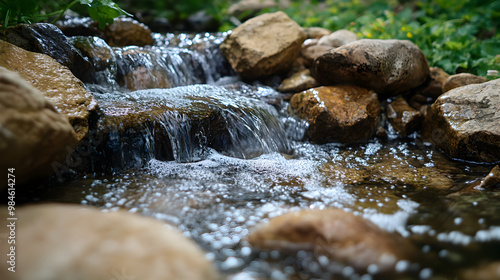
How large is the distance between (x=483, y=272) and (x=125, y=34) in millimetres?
5890

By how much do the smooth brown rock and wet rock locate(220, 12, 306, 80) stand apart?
342cm

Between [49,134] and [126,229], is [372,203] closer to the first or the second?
[126,229]

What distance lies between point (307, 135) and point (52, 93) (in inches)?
117

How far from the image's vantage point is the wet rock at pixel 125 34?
551cm

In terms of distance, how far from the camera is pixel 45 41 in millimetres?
3566

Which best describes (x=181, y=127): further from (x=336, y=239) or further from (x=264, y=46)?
(x=264, y=46)

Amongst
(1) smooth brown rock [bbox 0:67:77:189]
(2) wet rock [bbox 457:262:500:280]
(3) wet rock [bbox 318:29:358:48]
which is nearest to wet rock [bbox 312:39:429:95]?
(3) wet rock [bbox 318:29:358:48]

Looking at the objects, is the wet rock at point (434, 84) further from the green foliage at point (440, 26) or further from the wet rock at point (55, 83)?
the wet rock at point (55, 83)

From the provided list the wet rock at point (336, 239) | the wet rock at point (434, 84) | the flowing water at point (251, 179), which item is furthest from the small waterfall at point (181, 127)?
the wet rock at point (434, 84)

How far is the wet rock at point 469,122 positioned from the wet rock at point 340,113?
0.78 m

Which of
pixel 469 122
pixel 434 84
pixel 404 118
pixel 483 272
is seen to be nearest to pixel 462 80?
pixel 434 84

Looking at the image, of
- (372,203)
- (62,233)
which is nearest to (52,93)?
(62,233)

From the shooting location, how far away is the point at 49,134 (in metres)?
2.02

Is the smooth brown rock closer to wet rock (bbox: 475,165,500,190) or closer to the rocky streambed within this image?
the rocky streambed
